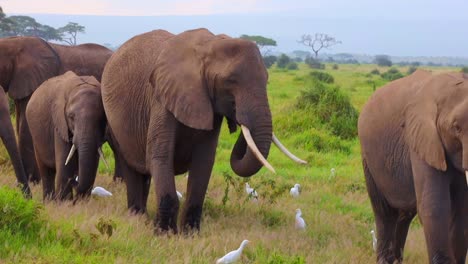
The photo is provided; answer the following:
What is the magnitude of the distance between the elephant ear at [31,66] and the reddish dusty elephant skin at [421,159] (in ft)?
17.0

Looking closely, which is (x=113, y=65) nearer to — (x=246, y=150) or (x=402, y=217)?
(x=246, y=150)

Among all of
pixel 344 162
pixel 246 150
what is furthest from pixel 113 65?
pixel 344 162

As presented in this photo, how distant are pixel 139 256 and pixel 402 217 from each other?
2088mm

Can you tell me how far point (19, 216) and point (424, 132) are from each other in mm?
2576

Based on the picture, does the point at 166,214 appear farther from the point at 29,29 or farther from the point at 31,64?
the point at 29,29

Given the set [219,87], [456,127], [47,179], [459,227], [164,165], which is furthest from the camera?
[47,179]

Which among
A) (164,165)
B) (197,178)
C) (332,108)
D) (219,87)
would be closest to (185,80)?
(219,87)

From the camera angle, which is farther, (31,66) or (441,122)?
(31,66)

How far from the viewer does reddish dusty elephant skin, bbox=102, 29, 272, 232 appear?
5.87 meters

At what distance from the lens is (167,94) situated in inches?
247

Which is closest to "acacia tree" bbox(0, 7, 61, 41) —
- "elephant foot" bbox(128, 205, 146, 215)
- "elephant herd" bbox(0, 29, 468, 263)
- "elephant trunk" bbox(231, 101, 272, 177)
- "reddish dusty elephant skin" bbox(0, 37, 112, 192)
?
"reddish dusty elephant skin" bbox(0, 37, 112, 192)

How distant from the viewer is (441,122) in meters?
5.06

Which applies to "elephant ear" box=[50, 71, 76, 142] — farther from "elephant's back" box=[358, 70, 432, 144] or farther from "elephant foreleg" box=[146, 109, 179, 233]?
"elephant's back" box=[358, 70, 432, 144]

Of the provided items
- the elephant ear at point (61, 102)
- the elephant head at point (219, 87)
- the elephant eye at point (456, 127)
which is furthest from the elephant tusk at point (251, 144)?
the elephant ear at point (61, 102)
